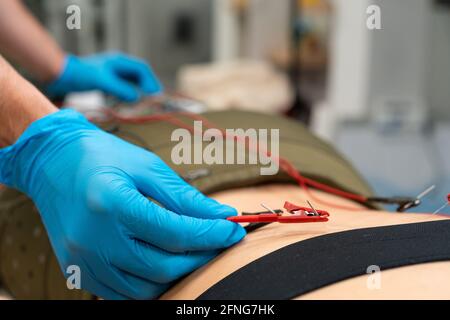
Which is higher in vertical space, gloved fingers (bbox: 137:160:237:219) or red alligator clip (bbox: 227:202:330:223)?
gloved fingers (bbox: 137:160:237:219)

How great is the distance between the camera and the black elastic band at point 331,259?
2.01 feet

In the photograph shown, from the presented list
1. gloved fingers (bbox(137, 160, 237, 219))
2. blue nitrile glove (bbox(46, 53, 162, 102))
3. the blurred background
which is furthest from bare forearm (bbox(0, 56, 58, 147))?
the blurred background

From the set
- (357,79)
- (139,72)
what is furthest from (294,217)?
(357,79)

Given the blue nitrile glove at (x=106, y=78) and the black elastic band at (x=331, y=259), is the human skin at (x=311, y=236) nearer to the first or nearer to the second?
the black elastic band at (x=331, y=259)

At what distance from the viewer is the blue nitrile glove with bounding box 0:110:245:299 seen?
69 centimetres

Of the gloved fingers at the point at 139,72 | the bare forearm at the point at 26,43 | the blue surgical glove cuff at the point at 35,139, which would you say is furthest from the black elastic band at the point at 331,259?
the gloved fingers at the point at 139,72

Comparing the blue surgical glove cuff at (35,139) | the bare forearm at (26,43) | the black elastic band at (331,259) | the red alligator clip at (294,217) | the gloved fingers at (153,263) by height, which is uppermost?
the bare forearm at (26,43)

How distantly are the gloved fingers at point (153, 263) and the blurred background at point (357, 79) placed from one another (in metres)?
1.20

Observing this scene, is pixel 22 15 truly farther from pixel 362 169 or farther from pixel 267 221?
pixel 362 169

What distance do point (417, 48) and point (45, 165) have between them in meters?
1.96

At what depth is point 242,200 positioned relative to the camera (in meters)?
0.90

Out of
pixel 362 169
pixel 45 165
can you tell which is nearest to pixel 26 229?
pixel 45 165

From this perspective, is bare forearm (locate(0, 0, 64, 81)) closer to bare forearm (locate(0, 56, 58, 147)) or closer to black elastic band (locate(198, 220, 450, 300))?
bare forearm (locate(0, 56, 58, 147))

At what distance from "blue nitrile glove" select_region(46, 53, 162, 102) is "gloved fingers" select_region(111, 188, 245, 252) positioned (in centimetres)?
97
